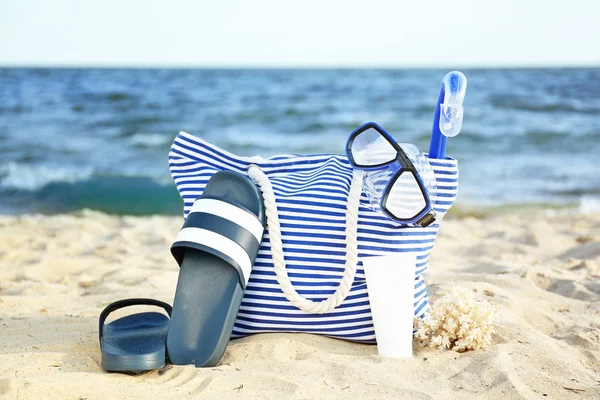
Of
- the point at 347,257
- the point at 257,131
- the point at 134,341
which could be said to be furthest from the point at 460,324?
the point at 257,131

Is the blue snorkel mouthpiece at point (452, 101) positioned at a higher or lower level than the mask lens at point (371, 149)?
higher

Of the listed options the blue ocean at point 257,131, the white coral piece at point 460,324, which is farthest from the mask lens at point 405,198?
the blue ocean at point 257,131

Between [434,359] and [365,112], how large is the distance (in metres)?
10.9

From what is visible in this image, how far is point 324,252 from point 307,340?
35 cm

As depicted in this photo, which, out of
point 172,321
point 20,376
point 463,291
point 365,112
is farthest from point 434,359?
point 365,112

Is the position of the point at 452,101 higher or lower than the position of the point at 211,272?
higher

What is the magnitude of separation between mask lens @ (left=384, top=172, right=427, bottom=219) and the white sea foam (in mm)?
5858

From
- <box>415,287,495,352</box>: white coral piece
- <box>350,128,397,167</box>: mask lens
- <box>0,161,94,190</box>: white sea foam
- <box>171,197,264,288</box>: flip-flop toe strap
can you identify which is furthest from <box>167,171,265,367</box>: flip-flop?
<box>0,161,94,190</box>: white sea foam

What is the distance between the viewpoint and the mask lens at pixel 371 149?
2.37m

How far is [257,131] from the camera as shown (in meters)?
11.0

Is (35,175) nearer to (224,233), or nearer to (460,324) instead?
(224,233)

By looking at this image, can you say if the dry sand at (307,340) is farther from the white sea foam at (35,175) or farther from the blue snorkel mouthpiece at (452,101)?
the white sea foam at (35,175)

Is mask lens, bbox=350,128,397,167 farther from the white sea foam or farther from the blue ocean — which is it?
the white sea foam

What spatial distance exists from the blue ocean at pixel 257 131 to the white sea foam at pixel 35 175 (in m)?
0.02
